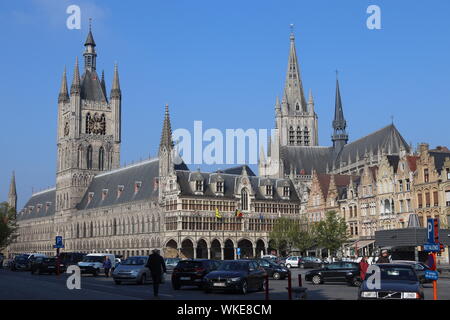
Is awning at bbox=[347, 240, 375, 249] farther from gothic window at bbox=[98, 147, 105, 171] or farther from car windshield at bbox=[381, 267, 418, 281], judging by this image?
gothic window at bbox=[98, 147, 105, 171]

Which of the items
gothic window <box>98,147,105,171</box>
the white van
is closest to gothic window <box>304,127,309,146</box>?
gothic window <box>98,147,105,171</box>

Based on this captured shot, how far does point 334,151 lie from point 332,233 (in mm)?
49883

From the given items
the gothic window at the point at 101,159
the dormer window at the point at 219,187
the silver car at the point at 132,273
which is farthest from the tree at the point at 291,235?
the silver car at the point at 132,273

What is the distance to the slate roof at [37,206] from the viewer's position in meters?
142

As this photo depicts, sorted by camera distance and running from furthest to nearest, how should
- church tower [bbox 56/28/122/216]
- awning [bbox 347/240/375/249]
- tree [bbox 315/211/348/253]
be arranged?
church tower [bbox 56/28/122/216]
awning [bbox 347/240/375/249]
tree [bbox 315/211/348/253]

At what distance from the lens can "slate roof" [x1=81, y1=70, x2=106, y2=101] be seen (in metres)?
132

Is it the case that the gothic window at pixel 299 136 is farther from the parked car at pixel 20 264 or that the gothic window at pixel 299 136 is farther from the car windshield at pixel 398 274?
the car windshield at pixel 398 274

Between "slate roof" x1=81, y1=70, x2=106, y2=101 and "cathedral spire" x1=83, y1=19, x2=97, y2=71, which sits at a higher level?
"cathedral spire" x1=83, y1=19, x2=97, y2=71

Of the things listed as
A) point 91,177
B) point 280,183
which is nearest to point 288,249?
point 280,183

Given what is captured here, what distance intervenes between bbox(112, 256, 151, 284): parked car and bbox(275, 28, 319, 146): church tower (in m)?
109

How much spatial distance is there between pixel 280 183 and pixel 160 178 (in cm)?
1909

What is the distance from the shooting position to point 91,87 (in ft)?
438

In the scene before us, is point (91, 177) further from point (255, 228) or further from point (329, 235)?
point (329, 235)
